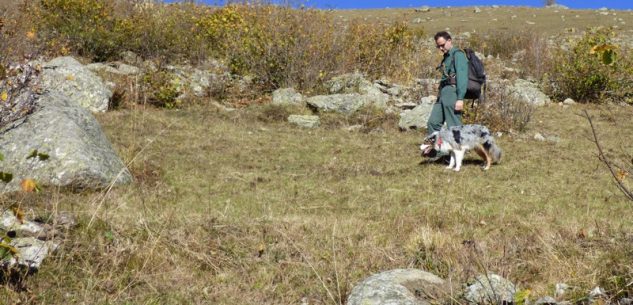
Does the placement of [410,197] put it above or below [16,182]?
below

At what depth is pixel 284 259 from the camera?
4.98m

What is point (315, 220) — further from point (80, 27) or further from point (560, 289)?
point (80, 27)

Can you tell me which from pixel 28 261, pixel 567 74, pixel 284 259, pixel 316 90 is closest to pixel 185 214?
pixel 284 259

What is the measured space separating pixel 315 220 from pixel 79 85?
7.92m

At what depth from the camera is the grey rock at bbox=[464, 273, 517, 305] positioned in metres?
3.92

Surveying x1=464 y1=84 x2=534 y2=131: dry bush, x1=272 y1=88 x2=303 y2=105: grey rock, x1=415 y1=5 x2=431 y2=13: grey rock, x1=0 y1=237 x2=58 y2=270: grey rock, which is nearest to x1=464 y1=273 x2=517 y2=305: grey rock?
x1=0 y1=237 x2=58 y2=270: grey rock

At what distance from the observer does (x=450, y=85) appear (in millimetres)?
9188

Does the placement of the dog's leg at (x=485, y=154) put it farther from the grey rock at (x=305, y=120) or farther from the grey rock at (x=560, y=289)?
the grey rock at (x=560, y=289)

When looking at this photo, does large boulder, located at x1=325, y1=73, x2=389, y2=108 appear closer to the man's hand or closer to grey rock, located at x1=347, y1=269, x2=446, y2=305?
the man's hand

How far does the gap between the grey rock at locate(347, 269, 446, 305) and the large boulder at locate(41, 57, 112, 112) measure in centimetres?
908

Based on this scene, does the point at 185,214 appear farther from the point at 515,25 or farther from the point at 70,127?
the point at 515,25

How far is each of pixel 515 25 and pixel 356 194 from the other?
27.6 m

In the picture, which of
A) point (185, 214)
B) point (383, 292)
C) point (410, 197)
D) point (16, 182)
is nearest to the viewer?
point (383, 292)

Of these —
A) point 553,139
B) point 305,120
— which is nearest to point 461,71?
point 553,139
